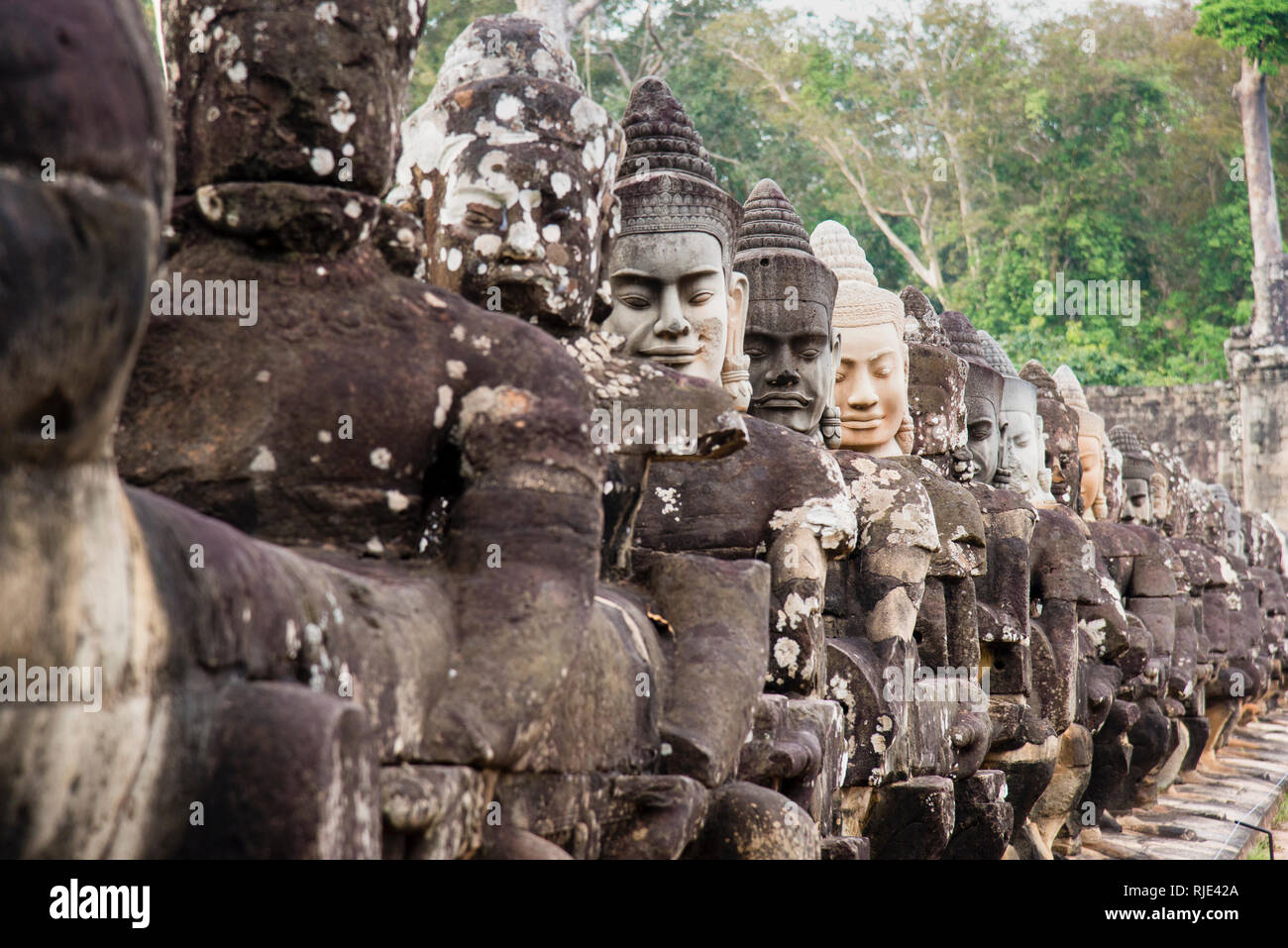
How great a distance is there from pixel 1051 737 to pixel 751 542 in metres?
3.78

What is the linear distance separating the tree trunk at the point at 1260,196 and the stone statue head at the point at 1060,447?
13.6 m

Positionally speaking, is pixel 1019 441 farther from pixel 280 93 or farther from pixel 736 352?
pixel 280 93

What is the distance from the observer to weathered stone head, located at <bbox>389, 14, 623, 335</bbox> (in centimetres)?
347

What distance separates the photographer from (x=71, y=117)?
5.26ft

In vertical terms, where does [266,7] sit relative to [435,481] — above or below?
above

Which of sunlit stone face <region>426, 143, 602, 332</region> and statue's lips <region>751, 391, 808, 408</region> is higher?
sunlit stone face <region>426, 143, 602, 332</region>

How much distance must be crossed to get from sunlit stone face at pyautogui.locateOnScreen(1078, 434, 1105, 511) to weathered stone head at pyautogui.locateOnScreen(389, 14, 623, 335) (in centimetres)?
829

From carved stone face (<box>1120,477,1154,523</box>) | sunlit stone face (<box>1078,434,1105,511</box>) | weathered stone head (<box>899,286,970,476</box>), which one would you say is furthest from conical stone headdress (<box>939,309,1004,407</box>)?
carved stone face (<box>1120,477,1154,523</box>)

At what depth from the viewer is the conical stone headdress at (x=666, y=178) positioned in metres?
4.57

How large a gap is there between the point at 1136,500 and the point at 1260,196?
1201 centimetres

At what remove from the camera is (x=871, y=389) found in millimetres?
6180

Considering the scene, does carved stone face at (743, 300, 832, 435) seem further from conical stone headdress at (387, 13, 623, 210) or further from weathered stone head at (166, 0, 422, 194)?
weathered stone head at (166, 0, 422, 194)
